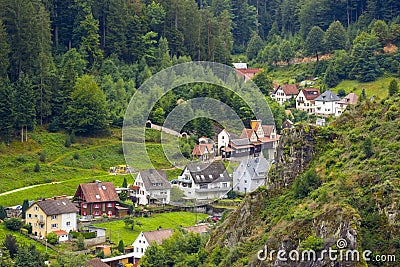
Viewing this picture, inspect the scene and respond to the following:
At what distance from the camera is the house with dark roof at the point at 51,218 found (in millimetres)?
45188

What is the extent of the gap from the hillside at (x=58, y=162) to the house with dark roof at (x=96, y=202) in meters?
1.44

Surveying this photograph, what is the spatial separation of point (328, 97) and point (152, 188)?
2275 centimetres

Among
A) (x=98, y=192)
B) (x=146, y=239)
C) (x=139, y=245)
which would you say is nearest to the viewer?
(x=146, y=239)

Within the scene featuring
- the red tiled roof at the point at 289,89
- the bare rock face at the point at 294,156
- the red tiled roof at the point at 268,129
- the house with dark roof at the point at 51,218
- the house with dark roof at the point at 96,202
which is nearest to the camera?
the bare rock face at the point at 294,156

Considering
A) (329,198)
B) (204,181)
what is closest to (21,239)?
(204,181)

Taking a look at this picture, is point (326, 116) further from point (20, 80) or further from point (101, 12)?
point (20, 80)

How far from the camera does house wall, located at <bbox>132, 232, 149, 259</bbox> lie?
41969 mm

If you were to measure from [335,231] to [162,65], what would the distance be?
146 feet

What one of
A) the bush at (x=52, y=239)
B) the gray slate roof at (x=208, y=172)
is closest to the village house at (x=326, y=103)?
the gray slate roof at (x=208, y=172)

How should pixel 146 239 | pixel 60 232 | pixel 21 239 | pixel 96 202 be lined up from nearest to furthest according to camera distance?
pixel 146 239
pixel 21 239
pixel 60 232
pixel 96 202

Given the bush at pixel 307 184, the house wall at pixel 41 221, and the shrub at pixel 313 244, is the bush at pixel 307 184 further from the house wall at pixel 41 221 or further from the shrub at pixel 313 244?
the house wall at pixel 41 221

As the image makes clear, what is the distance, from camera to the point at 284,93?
241 ft

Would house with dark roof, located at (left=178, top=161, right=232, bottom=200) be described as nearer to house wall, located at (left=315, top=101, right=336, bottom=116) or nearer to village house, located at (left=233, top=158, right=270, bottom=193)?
village house, located at (left=233, top=158, right=270, bottom=193)

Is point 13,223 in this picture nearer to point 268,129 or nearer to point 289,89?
point 268,129
